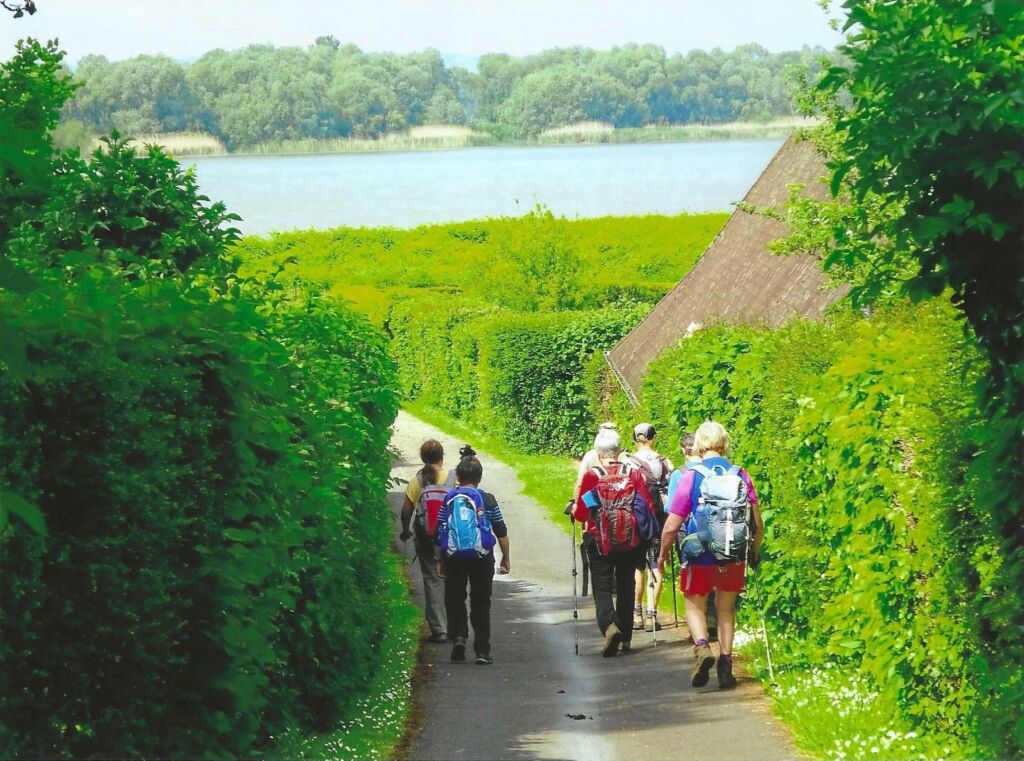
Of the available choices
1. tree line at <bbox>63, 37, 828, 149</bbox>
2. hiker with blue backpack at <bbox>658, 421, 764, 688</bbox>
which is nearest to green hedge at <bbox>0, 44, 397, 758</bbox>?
hiker with blue backpack at <bbox>658, 421, 764, 688</bbox>

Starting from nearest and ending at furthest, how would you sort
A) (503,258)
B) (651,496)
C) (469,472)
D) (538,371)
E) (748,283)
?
(469,472)
(651,496)
(748,283)
(538,371)
(503,258)

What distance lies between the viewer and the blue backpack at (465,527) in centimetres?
1093

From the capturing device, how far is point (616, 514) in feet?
35.9

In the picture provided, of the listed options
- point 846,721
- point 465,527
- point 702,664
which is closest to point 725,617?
point 702,664

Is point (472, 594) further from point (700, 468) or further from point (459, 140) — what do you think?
point (459, 140)

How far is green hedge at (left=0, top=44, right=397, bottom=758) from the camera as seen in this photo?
17.1 feet

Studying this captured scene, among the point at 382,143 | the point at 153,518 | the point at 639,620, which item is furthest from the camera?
the point at 382,143

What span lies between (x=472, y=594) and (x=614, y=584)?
3.50ft

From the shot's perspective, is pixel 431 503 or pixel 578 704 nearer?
pixel 578 704

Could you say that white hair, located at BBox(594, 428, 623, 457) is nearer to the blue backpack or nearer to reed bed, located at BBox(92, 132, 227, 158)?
the blue backpack

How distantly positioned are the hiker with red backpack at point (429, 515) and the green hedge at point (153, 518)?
2472 mm

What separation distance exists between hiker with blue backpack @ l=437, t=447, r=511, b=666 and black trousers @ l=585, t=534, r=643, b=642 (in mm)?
238

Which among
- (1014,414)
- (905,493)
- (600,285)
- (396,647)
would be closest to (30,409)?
(1014,414)

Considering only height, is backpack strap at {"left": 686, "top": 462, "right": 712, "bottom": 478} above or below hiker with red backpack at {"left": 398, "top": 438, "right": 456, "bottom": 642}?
above
